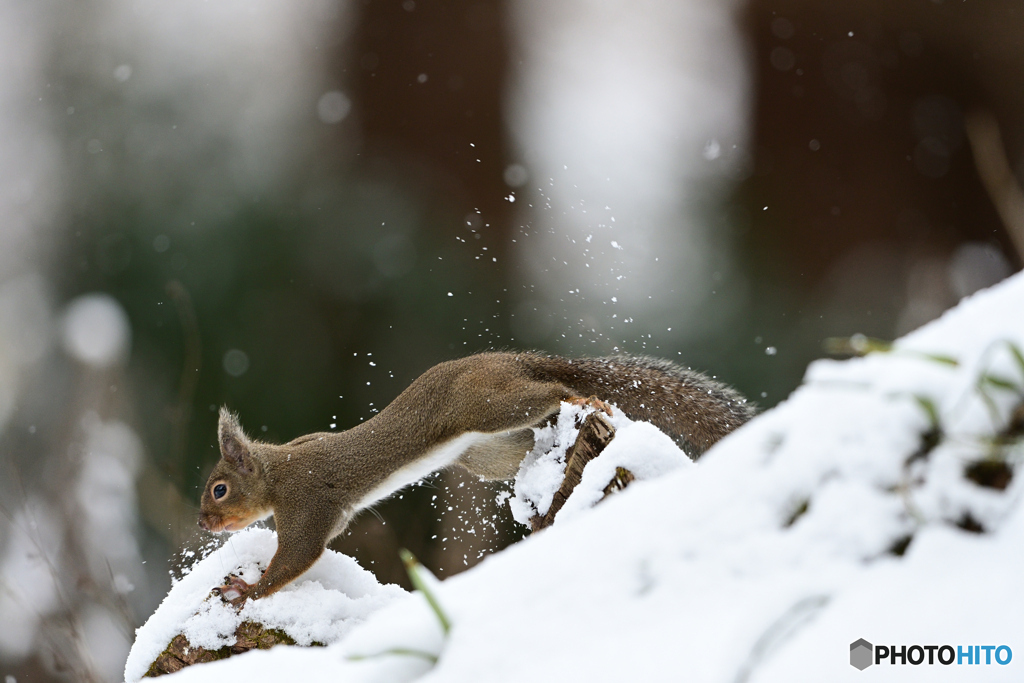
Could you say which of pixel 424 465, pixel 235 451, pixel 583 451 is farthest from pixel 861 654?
pixel 235 451

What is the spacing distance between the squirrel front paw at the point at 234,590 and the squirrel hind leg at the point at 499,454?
36.3 inches

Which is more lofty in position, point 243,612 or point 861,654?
point 861,654

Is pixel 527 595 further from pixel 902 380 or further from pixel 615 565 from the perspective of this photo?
pixel 902 380

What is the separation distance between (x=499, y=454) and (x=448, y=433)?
Answer: 8.1 inches

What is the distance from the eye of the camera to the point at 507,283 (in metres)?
5.61

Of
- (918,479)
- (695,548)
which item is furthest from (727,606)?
(918,479)

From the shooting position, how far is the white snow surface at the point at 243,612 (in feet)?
6.68

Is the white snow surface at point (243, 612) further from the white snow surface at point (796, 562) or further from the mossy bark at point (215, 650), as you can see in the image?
the white snow surface at point (796, 562)

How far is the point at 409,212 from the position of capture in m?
6.16

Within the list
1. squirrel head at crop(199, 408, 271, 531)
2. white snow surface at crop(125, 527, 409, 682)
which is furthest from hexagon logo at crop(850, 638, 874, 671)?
squirrel head at crop(199, 408, 271, 531)

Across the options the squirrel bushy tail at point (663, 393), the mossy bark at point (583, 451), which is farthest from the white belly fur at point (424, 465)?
the mossy bark at point (583, 451)

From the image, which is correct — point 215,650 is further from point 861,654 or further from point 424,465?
point 861,654

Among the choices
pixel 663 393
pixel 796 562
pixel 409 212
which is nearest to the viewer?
pixel 796 562

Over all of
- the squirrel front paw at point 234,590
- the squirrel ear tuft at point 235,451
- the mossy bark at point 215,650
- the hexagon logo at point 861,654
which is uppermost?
the hexagon logo at point 861,654
